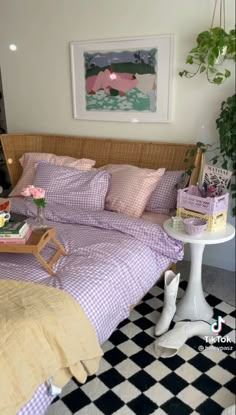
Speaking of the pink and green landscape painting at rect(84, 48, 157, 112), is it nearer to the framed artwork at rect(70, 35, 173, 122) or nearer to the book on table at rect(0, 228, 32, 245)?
the framed artwork at rect(70, 35, 173, 122)

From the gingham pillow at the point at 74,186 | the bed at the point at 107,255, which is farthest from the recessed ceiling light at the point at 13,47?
the gingham pillow at the point at 74,186

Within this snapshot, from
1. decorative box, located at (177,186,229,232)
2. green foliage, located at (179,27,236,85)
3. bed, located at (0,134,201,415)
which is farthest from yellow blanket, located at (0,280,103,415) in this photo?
green foliage, located at (179,27,236,85)

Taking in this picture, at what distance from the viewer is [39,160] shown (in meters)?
2.99

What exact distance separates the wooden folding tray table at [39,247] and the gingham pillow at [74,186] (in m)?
0.57

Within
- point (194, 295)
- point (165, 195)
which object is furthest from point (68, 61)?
point (194, 295)

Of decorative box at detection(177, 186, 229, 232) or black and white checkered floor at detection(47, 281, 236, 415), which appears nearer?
black and white checkered floor at detection(47, 281, 236, 415)

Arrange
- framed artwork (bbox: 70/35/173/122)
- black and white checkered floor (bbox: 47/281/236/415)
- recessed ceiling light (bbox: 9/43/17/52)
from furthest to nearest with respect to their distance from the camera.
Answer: recessed ceiling light (bbox: 9/43/17/52), framed artwork (bbox: 70/35/173/122), black and white checkered floor (bbox: 47/281/236/415)

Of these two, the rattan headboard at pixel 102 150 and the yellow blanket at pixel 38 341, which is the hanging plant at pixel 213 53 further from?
the yellow blanket at pixel 38 341

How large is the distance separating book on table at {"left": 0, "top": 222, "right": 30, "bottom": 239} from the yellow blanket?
263 mm

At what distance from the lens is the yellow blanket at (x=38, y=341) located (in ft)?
4.05

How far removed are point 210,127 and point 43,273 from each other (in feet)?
5.07

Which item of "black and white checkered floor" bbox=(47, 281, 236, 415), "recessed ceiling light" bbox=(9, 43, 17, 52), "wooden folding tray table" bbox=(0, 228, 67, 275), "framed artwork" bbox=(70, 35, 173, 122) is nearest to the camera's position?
"black and white checkered floor" bbox=(47, 281, 236, 415)

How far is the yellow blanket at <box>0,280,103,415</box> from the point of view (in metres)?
1.24

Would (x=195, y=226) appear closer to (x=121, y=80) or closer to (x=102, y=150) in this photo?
(x=102, y=150)
